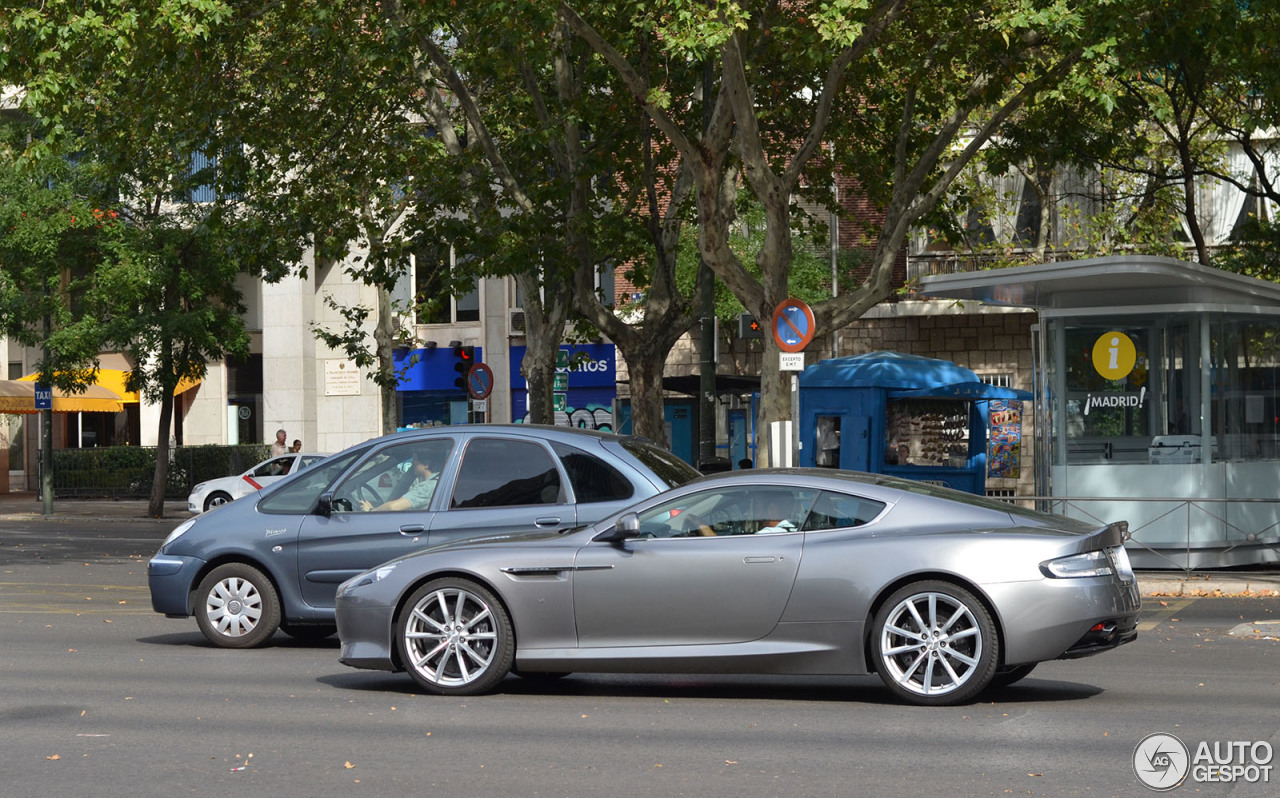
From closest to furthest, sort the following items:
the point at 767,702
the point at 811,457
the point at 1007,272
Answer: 1. the point at 767,702
2. the point at 1007,272
3. the point at 811,457

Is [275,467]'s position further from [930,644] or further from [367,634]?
[930,644]

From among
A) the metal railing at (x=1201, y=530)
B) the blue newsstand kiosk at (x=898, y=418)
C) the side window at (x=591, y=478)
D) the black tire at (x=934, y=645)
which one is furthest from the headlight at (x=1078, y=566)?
the blue newsstand kiosk at (x=898, y=418)

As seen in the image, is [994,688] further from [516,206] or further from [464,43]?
[464,43]

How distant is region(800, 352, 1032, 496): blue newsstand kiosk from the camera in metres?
25.0

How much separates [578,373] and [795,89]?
56.0 feet

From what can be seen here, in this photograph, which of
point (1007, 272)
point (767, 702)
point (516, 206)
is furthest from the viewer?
point (516, 206)

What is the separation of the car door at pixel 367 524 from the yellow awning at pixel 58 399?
27.2 meters

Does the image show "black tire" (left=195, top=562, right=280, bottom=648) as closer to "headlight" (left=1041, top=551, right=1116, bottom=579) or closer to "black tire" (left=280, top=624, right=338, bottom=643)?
"black tire" (left=280, top=624, right=338, bottom=643)

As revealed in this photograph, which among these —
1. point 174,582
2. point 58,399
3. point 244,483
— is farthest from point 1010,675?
point 58,399

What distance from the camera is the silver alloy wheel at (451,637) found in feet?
29.3

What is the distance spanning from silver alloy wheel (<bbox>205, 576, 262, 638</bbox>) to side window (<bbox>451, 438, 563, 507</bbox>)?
1.70 m

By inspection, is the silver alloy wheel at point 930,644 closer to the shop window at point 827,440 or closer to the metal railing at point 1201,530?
the metal railing at point 1201,530

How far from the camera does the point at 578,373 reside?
38219mm

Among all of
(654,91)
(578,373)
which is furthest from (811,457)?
(578,373)
